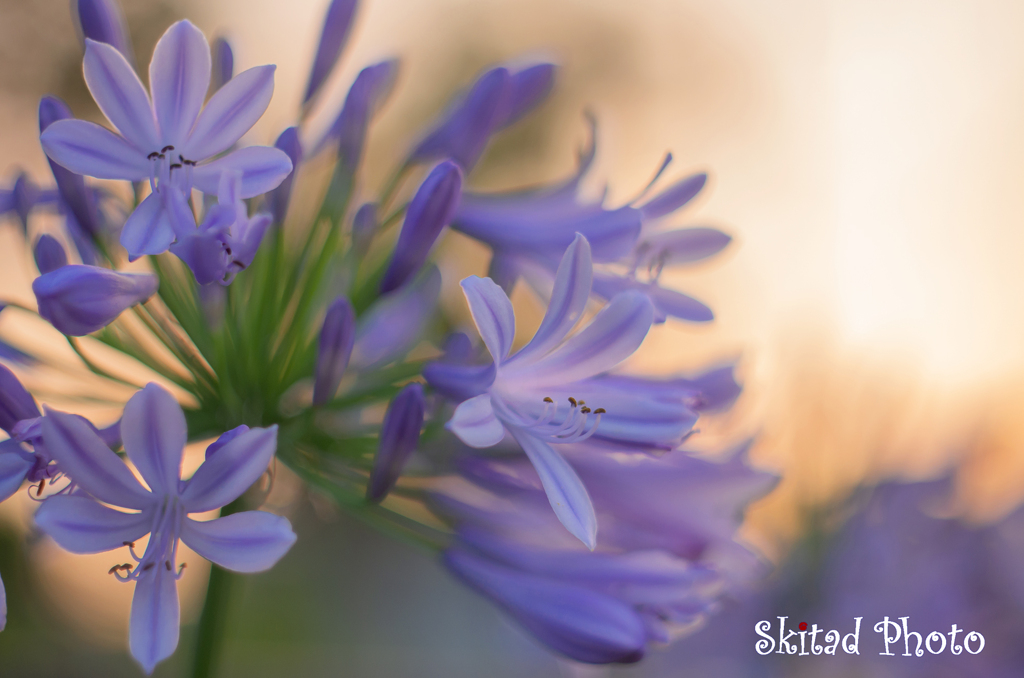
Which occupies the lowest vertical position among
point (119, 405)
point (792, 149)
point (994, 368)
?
point (119, 405)

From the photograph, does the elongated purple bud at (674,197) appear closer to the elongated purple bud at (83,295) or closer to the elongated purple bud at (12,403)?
A: the elongated purple bud at (83,295)

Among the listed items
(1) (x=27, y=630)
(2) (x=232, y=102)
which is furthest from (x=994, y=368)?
(1) (x=27, y=630)

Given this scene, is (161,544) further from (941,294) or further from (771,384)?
(941,294)

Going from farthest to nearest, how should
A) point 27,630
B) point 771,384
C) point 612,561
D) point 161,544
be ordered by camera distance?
1. point 27,630
2. point 771,384
3. point 612,561
4. point 161,544

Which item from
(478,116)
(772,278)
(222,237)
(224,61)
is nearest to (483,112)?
(478,116)

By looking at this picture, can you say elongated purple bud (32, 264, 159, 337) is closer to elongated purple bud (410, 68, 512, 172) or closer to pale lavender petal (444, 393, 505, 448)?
pale lavender petal (444, 393, 505, 448)

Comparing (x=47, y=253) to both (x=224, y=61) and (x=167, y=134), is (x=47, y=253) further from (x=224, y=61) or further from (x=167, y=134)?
(x=224, y=61)

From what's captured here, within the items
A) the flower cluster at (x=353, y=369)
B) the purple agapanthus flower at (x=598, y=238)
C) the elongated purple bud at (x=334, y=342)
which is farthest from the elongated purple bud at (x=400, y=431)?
the purple agapanthus flower at (x=598, y=238)

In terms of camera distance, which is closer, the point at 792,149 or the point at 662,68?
the point at 792,149
